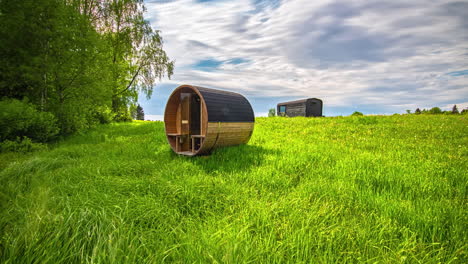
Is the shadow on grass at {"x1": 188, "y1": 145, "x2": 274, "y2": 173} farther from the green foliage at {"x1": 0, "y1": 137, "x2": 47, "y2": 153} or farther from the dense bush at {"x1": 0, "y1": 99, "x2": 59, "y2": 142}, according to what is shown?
the dense bush at {"x1": 0, "y1": 99, "x2": 59, "y2": 142}

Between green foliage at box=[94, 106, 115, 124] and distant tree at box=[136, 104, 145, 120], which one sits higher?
distant tree at box=[136, 104, 145, 120]

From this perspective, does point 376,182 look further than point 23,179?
No

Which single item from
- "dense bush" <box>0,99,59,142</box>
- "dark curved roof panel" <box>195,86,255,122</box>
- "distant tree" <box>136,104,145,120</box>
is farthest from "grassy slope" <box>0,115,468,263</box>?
"distant tree" <box>136,104,145,120</box>

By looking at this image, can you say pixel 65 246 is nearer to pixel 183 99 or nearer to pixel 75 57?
pixel 183 99

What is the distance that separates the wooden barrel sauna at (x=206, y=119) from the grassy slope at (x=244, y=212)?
39.0 inches

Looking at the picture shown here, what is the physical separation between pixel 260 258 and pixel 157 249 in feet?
3.17

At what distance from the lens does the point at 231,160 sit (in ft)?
17.3

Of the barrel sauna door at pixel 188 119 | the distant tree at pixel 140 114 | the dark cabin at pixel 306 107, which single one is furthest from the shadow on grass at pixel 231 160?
the distant tree at pixel 140 114

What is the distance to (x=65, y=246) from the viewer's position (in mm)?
1973

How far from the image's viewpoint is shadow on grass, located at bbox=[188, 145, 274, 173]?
4695 millimetres

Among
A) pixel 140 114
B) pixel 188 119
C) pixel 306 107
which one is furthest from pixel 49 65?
pixel 140 114

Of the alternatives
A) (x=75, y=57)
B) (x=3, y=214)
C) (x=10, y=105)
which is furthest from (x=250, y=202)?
(x=75, y=57)

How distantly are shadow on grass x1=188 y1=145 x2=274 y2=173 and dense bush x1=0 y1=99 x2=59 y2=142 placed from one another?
701cm

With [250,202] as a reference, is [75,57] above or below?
above
